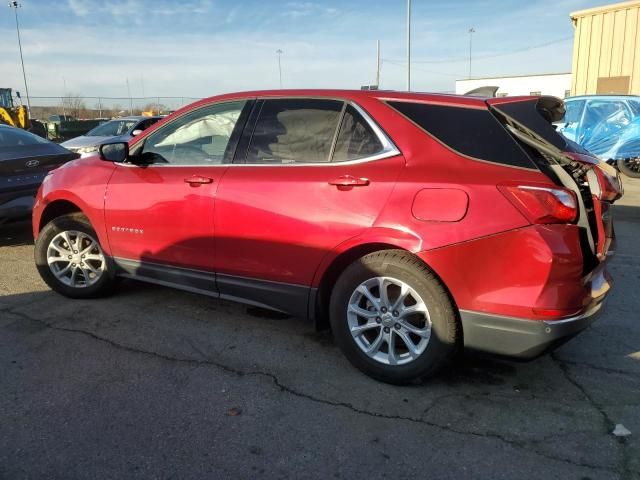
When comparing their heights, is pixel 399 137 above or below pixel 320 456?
A: above

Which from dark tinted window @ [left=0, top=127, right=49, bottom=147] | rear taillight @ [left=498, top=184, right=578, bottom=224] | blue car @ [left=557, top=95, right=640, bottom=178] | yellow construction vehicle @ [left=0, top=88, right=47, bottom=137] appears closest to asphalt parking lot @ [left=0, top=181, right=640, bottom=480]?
rear taillight @ [left=498, top=184, right=578, bottom=224]

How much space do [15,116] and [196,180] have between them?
25346mm

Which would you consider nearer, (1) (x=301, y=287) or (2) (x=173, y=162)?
(1) (x=301, y=287)

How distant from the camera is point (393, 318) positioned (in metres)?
3.19

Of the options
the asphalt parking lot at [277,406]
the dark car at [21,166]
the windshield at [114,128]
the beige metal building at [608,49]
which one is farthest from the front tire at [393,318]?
the beige metal building at [608,49]

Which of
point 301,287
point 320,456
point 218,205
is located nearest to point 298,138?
point 218,205

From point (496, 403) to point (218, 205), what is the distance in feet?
7.12

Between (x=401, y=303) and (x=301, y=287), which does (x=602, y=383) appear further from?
(x=301, y=287)

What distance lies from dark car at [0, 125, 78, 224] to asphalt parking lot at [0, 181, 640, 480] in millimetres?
2290

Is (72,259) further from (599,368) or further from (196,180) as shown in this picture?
(599,368)

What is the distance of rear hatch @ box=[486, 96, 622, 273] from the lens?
9.68ft

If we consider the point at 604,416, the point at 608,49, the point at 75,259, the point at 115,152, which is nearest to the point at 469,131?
the point at 604,416

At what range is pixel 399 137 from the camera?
127 inches

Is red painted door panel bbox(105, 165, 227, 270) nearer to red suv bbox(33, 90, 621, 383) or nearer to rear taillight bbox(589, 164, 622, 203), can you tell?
red suv bbox(33, 90, 621, 383)
